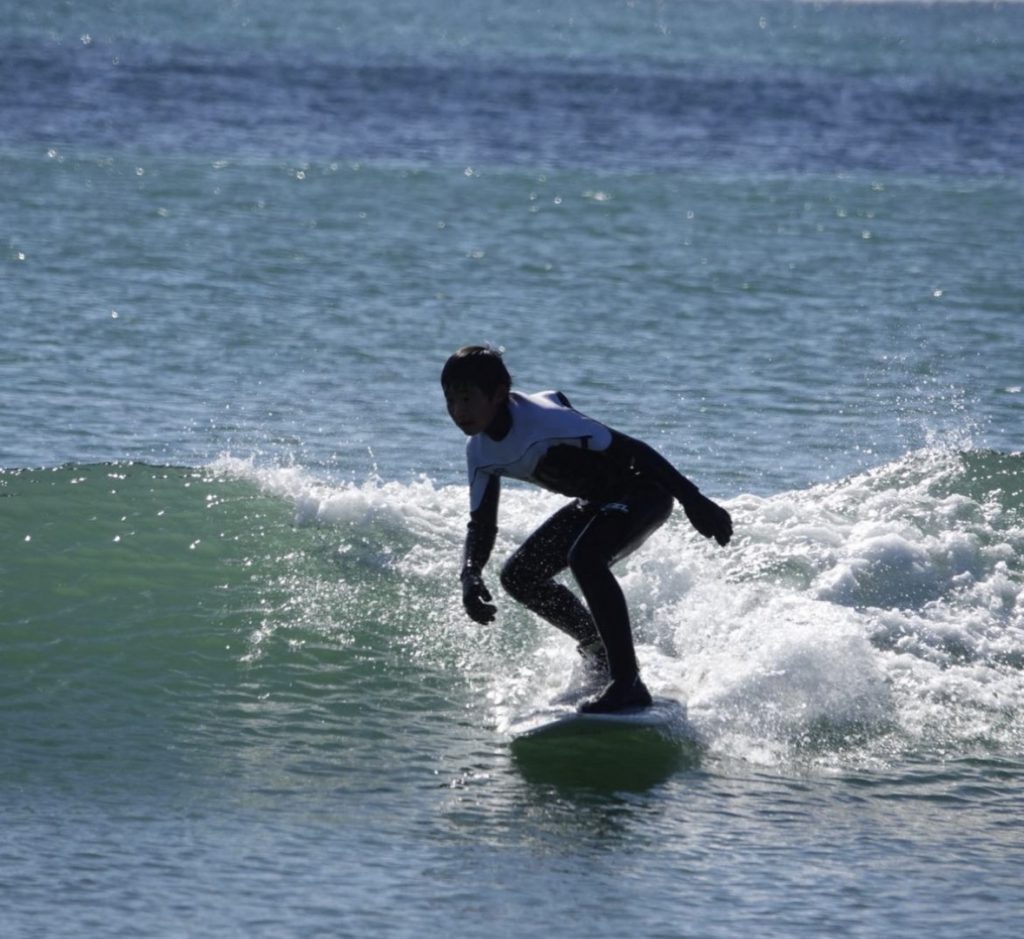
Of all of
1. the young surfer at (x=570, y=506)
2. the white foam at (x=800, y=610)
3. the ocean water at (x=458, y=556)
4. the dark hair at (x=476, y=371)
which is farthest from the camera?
the white foam at (x=800, y=610)

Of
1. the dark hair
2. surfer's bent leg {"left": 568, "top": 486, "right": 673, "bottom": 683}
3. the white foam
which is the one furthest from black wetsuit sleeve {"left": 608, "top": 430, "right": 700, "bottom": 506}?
the white foam

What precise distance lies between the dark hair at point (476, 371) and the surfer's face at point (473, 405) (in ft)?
0.06

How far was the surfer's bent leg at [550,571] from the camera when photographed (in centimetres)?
758

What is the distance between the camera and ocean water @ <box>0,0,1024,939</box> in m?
6.29

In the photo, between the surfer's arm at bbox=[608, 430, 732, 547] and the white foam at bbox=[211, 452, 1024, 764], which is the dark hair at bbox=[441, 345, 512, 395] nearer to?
the surfer's arm at bbox=[608, 430, 732, 547]

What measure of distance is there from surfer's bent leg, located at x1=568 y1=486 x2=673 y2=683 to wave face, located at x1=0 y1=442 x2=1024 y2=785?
0.45m

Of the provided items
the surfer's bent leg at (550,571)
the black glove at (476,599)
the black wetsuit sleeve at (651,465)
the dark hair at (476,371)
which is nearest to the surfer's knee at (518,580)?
the surfer's bent leg at (550,571)

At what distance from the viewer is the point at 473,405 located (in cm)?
704

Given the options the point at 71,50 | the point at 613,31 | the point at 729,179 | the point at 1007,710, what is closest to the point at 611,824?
the point at 1007,710

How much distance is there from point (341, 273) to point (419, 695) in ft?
39.2

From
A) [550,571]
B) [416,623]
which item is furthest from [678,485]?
[416,623]

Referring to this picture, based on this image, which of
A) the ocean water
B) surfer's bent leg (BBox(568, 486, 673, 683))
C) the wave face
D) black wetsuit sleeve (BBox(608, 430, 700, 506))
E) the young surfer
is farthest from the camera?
the wave face

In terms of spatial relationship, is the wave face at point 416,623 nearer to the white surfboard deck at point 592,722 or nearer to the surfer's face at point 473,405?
the white surfboard deck at point 592,722

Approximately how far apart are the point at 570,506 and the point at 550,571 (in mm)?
272
